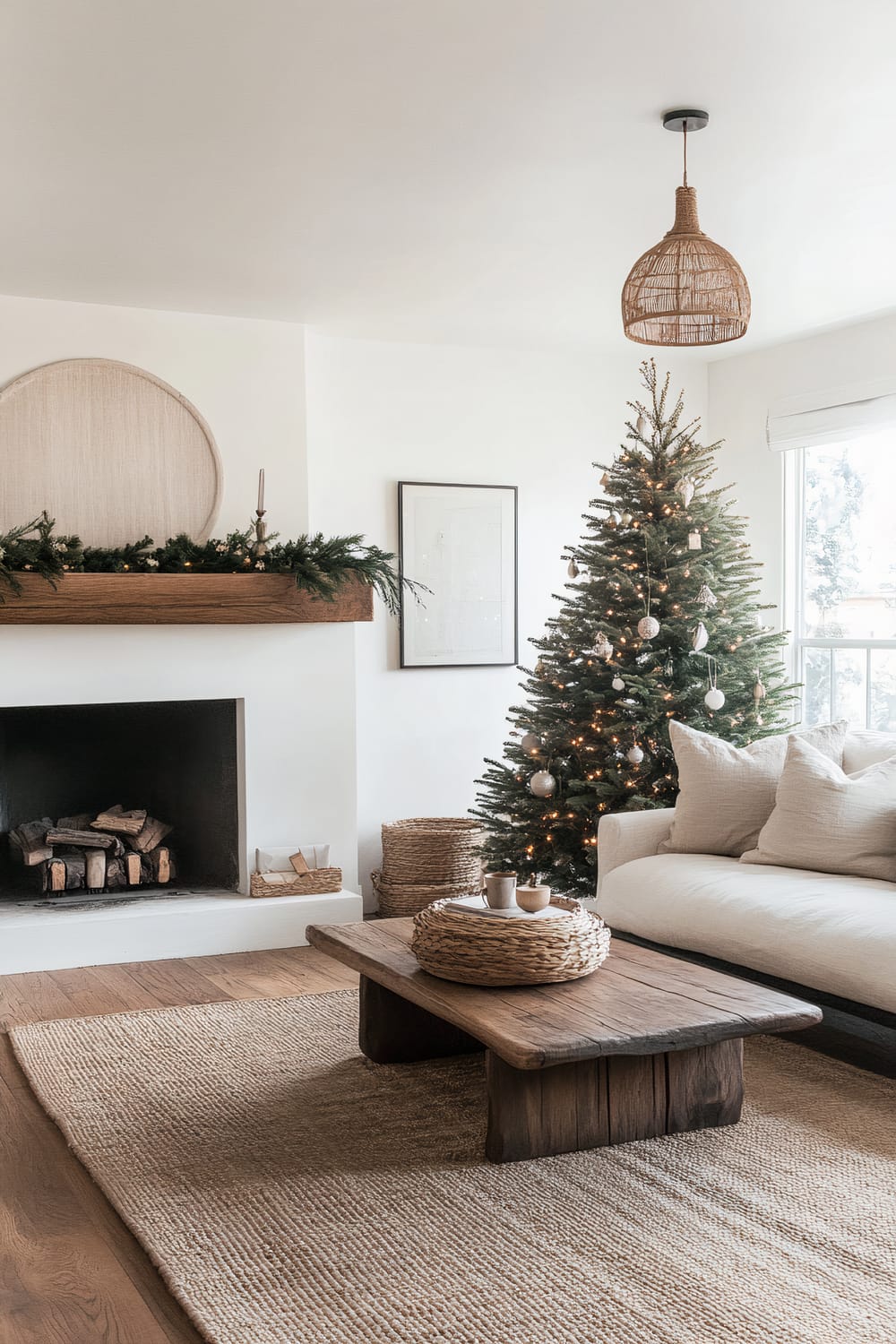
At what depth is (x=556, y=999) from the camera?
273cm

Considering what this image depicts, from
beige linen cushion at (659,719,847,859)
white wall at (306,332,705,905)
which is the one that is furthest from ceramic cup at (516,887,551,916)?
white wall at (306,332,705,905)

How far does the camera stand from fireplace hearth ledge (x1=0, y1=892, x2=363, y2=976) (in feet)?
15.1

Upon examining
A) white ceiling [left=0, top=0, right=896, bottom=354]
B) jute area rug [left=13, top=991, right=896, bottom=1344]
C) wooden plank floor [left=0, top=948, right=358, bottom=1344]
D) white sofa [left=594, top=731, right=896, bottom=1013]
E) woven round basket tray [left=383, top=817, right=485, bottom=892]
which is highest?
white ceiling [left=0, top=0, right=896, bottom=354]

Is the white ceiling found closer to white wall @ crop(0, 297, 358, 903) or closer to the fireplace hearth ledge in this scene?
white wall @ crop(0, 297, 358, 903)

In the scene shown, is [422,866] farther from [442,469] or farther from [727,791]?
[442,469]

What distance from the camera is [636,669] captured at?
185 inches

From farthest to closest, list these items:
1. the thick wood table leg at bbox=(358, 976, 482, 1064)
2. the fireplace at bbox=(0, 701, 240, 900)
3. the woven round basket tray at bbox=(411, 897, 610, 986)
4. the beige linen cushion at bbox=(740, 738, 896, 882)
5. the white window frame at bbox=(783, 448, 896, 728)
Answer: the white window frame at bbox=(783, 448, 896, 728)
the fireplace at bbox=(0, 701, 240, 900)
the beige linen cushion at bbox=(740, 738, 896, 882)
the thick wood table leg at bbox=(358, 976, 482, 1064)
the woven round basket tray at bbox=(411, 897, 610, 986)

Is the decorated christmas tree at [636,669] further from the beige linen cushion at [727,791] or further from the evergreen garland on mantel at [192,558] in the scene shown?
the evergreen garland on mantel at [192,558]

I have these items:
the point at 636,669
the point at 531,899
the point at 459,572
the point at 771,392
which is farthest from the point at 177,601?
the point at 771,392

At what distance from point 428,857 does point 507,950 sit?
2.54m

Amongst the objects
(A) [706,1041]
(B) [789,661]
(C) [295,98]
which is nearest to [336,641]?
(B) [789,661]

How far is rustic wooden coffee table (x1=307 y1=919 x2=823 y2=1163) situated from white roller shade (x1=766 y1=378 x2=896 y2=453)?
2.97 m

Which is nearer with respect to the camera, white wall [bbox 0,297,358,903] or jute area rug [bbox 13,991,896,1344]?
jute area rug [bbox 13,991,896,1344]

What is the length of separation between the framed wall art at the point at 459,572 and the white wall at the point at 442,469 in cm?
6
